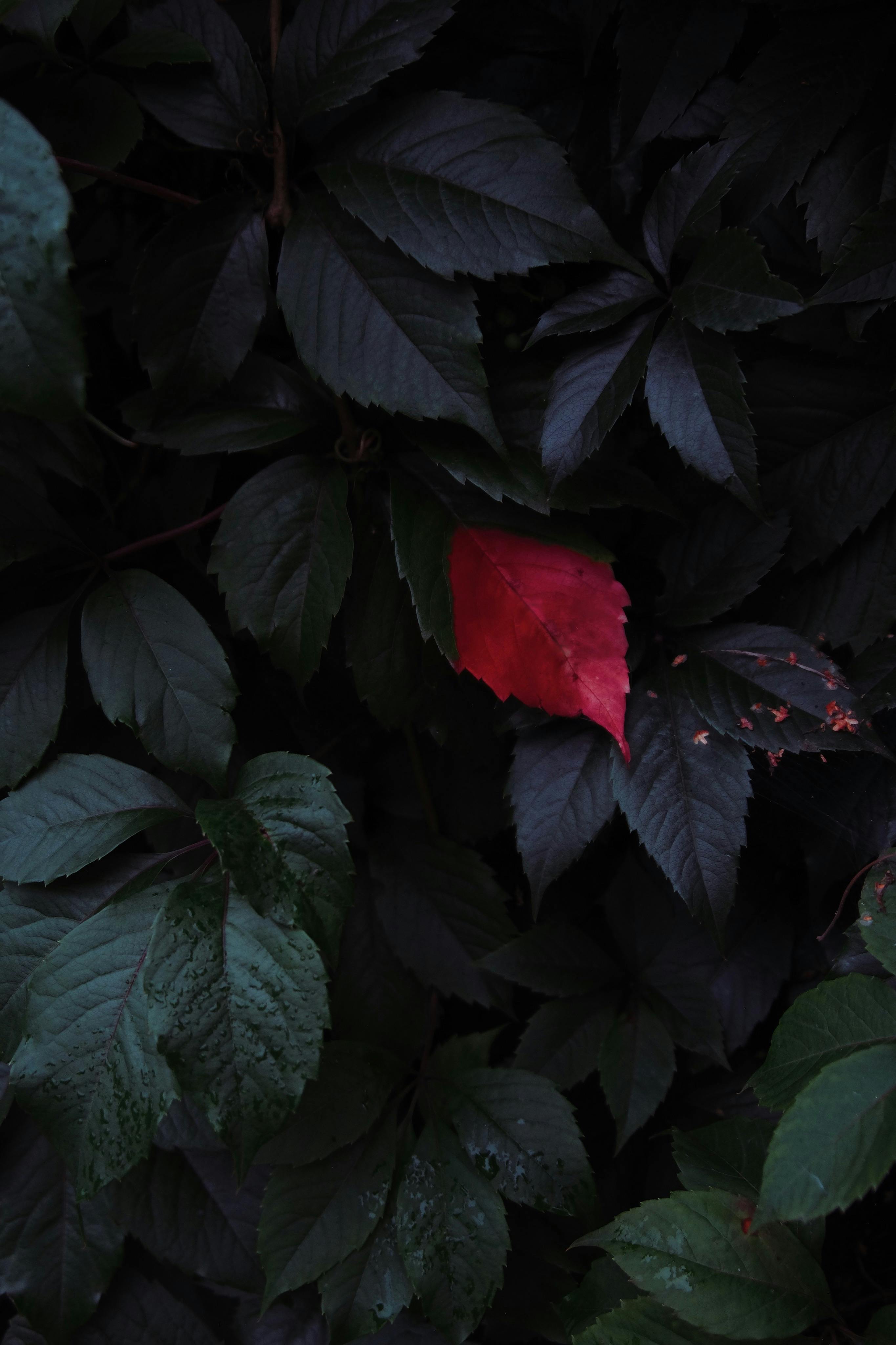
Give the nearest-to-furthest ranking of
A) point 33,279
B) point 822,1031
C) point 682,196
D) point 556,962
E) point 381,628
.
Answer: point 33,279 → point 822,1031 → point 682,196 → point 381,628 → point 556,962

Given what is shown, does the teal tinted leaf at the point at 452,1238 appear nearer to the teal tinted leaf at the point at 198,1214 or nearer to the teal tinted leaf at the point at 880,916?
the teal tinted leaf at the point at 198,1214

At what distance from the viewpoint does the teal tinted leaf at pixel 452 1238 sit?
0.82m

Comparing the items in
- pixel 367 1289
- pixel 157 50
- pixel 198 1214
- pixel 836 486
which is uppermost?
pixel 157 50

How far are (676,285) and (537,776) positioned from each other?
18.8 inches

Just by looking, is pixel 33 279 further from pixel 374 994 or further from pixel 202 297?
pixel 374 994

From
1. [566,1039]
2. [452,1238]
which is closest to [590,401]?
[566,1039]

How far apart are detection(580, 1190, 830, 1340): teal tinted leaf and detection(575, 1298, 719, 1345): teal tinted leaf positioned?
21 millimetres

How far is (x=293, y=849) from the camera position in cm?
73

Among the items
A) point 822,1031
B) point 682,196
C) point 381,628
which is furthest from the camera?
point 381,628

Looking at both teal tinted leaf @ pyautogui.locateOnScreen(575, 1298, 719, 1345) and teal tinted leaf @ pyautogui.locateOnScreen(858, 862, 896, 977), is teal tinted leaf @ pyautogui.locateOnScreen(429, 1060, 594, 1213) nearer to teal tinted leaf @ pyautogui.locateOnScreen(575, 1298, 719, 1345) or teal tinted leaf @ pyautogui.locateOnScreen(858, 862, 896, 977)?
teal tinted leaf @ pyautogui.locateOnScreen(575, 1298, 719, 1345)

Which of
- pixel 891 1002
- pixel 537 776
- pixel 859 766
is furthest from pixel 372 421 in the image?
pixel 891 1002

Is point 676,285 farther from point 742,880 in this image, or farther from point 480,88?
point 742,880

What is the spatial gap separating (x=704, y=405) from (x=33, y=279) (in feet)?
1.69

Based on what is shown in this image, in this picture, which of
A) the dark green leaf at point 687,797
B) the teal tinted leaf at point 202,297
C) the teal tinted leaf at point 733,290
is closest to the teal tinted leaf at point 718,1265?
the dark green leaf at point 687,797
